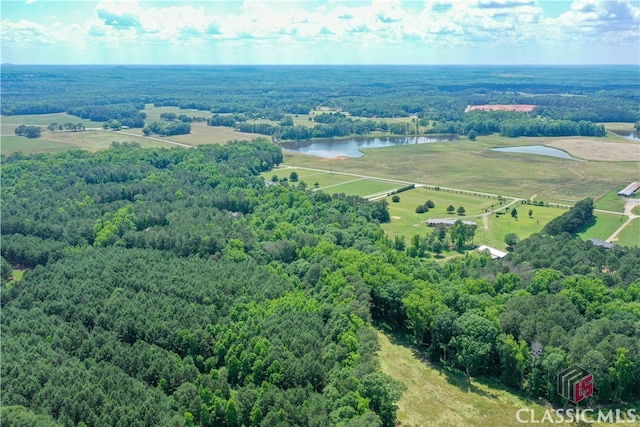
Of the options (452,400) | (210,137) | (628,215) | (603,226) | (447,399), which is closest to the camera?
(452,400)

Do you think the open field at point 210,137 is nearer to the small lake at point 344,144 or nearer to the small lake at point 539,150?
the small lake at point 344,144

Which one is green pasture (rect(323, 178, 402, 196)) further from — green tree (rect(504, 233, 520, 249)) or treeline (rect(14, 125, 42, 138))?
treeline (rect(14, 125, 42, 138))

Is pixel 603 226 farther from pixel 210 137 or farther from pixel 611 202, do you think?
pixel 210 137

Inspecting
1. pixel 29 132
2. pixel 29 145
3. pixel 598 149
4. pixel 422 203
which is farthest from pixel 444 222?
pixel 29 132

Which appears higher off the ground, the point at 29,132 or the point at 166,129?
the point at 29,132

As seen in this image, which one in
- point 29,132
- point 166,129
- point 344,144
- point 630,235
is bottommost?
point 630,235

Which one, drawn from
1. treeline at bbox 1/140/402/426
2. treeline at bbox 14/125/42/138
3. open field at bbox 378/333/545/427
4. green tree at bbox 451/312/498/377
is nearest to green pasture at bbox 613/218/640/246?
treeline at bbox 1/140/402/426
